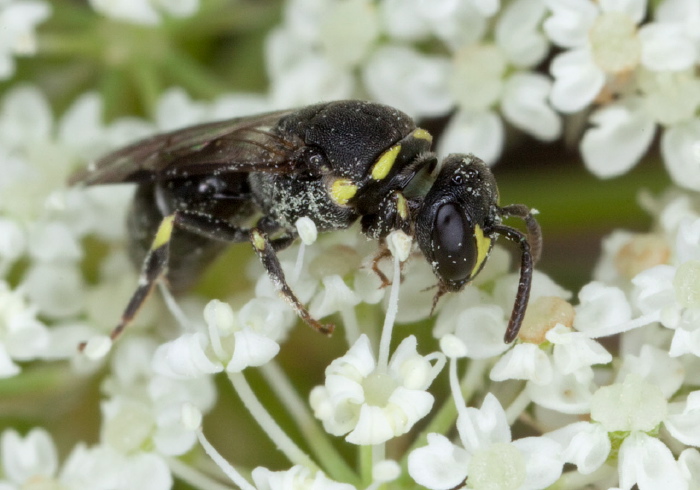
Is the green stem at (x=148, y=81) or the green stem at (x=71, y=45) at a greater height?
the green stem at (x=71, y=45)

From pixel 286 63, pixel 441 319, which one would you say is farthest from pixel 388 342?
pixel 286 63

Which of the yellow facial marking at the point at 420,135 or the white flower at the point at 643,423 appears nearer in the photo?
the white flower at the point at 643,423

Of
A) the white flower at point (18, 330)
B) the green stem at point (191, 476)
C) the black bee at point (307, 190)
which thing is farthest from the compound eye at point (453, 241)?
Result: the white flower at point (18, 330)

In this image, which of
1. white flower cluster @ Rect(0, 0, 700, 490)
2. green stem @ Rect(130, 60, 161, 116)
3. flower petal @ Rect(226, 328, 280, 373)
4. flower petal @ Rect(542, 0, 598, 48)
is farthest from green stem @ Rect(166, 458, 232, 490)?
flower petal @ Rect(542, 0, 598, 48)

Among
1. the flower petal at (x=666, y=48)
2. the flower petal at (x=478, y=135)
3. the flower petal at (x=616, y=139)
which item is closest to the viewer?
the flower petal at (x=666, y=48)

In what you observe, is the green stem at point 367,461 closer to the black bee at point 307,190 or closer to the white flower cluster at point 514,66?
the black bee at point 307,190

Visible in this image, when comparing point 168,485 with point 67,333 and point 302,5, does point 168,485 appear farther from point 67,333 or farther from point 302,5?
point 302,5

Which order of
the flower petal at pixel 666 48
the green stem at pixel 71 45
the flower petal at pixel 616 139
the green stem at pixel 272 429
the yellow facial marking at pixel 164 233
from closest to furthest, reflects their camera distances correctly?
the green stem at pixel 272 429 < the yellow facial marking at pixel 164 233 < the flower petal at pixel 666 48 < the flower petal at pixel 616 139 < the green stem at pixel 71 45
